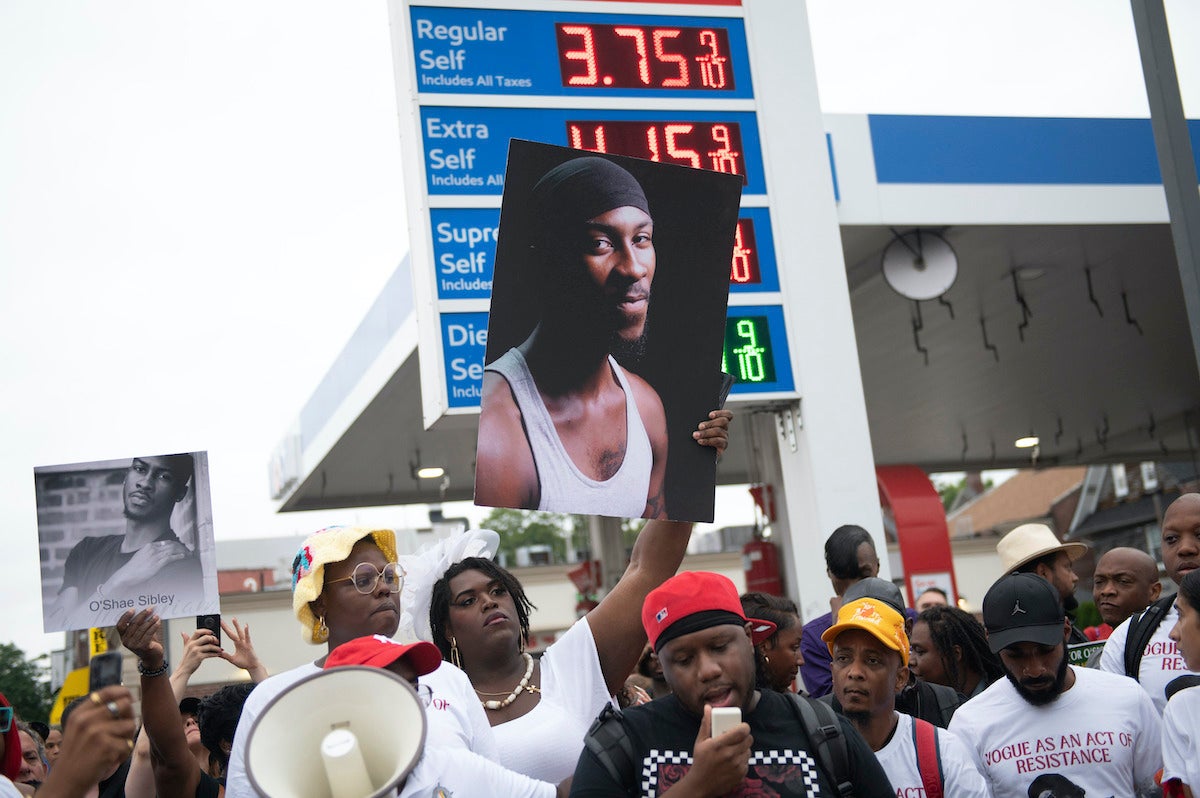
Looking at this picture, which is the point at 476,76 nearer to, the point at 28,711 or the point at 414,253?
the point at 414,253

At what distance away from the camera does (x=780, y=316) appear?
9.43 metres

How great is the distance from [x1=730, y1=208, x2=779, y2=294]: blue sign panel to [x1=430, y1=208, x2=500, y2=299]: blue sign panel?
6.27 ft

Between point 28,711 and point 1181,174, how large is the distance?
29059 millimetres

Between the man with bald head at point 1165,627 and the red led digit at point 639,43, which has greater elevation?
the red led digit at point 639,43

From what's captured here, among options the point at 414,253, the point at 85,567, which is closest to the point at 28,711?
the point at 414,253

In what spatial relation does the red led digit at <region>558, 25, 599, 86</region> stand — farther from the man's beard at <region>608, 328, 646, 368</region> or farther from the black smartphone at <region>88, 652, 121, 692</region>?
the black smartphone at <region>88, 652, 121, 692</region>

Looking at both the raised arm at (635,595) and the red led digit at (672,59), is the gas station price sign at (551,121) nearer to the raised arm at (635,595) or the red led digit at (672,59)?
the red led digit at (672,59)

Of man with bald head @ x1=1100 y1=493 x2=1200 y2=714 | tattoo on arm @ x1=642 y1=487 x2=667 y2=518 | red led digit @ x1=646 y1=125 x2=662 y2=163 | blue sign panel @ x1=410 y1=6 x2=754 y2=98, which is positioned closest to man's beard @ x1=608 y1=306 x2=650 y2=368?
tattoo on arm @ x1=642 y1=487 x2=667 y2=518

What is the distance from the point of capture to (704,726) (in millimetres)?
2744

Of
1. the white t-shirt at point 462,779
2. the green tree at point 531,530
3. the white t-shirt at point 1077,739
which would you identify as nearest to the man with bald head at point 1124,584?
the white t-shirt at point 1077,739

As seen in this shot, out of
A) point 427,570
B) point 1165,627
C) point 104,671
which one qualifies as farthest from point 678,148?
point 104,671

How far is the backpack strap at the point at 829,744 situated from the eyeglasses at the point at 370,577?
1347 millimetres

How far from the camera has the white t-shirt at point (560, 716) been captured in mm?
3426

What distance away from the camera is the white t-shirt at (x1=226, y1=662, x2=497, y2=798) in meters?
3.03
